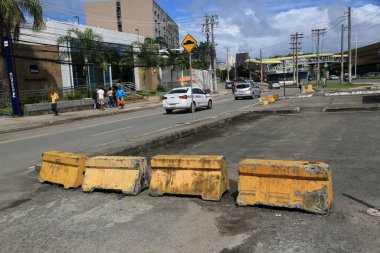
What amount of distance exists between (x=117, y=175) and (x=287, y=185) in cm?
281

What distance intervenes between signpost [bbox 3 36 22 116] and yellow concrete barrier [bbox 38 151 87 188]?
18.5 metres

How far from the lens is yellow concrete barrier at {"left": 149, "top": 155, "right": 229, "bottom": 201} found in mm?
5934

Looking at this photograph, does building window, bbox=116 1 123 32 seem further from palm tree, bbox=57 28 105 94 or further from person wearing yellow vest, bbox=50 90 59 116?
person wearing yellow vest, bbox=50 90 59 116

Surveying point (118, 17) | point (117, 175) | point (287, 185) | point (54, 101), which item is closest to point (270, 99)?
point (54, 101)

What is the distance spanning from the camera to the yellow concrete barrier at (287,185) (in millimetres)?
5082

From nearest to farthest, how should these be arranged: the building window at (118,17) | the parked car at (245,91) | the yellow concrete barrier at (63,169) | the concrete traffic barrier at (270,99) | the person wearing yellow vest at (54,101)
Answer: the yellow concrete barrier at (63,169)
the person wearing yellow vest at (54,101)
the concrete traffic barrier at (270,99)
the parked car at (245,91)
the building window at (118,17)

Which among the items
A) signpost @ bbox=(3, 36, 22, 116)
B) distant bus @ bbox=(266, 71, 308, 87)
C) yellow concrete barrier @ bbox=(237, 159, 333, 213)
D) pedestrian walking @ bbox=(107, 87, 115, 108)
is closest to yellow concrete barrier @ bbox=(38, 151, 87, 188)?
yellow concrete barrier @ bbox=(237, 159, 333, 213)

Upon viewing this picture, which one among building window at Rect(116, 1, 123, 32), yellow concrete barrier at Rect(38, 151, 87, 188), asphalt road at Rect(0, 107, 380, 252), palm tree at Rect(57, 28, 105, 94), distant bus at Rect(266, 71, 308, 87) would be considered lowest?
asphalt road at Rect(0, 107, 380, 252)

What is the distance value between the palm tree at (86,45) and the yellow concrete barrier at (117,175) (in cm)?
2866

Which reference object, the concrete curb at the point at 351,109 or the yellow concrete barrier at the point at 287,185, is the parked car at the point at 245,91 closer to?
the concrete curb at the point at 351,109

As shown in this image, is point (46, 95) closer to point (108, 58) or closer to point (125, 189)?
point (108, 58)

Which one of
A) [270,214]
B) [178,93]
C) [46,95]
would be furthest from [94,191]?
[46,95]

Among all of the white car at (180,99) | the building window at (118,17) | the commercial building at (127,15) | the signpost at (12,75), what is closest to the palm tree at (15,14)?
the signpost at (12,75)

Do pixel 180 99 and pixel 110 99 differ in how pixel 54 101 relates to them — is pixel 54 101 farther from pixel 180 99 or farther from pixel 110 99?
pixel 180 99
